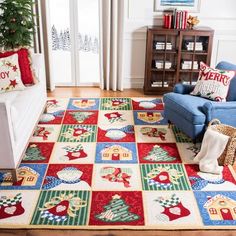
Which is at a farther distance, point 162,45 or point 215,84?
point 162,45

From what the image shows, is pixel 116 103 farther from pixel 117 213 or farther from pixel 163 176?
pixel 117 213

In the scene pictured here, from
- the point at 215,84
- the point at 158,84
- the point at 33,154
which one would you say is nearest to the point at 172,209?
the point at 33,154

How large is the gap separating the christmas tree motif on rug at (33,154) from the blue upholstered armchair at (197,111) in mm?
1556

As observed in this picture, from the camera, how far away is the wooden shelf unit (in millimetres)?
5066

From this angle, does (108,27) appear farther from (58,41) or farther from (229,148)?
(229,148)

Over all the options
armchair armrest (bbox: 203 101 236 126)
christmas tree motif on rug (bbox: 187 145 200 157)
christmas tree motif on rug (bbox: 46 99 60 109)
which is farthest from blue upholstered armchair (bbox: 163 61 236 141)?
christmas tree motif on rug (bbox: 46 99 60 109)

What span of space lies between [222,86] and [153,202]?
1703 mm

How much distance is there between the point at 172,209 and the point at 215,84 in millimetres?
1712

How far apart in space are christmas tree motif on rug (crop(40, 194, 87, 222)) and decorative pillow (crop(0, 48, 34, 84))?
5.42 feet

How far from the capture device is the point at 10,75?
3896mm

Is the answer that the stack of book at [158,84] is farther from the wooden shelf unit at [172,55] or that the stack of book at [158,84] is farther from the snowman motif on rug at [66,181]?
the snowman motif on rug at [66,181]

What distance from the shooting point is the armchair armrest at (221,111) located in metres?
3.64

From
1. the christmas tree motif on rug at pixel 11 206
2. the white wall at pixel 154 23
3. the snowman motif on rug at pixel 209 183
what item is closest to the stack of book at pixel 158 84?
the white wall at pixel 154 23

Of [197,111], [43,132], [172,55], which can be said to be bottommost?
[43,132]
